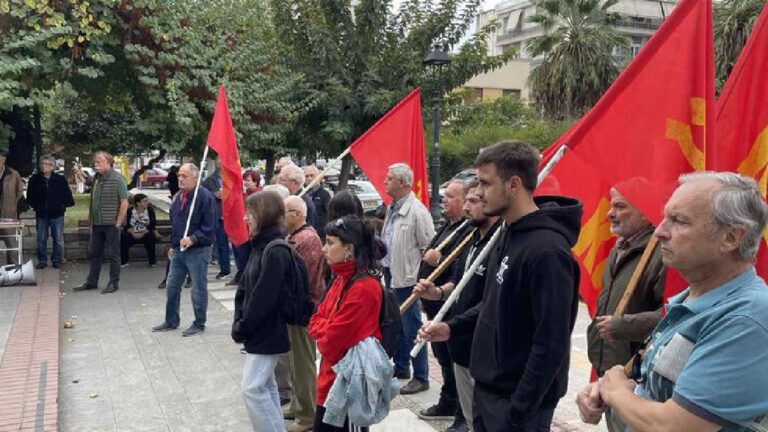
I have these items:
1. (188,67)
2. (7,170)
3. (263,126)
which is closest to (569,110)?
(263,126)

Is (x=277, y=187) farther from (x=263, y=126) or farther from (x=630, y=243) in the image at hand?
(x=263, y=126)

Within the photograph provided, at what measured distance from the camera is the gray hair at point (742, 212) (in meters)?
1.79

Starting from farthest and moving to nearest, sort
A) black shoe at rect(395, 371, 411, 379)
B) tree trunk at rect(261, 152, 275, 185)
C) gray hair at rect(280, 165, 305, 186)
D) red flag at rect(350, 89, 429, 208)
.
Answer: tree trunk at rect(261, 152, 275, 185) < gray hair at rect(280, 165, 305, 186) < red flag at rect(350, 89, 429, 208) < black shoe at rect(395, 371, 411, 379)

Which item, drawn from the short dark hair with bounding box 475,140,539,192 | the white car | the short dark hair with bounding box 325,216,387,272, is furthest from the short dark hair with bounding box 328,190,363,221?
the white car

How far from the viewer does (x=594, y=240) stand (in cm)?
406

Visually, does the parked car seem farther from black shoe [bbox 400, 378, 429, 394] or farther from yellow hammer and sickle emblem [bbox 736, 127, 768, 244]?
yellow hammer and sickle emblem [bbox 736, 127, 768, 244]

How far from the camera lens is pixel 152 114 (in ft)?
36.2

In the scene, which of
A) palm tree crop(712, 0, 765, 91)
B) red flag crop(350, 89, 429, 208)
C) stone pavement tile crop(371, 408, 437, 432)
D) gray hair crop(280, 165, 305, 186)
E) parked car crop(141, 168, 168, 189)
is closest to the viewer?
stone pavement tile crop(371, 408, 437, 432)

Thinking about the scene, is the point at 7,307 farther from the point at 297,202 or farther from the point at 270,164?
the point at 270,164

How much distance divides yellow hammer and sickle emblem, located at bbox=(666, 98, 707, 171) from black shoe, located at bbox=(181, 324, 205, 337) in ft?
19.2

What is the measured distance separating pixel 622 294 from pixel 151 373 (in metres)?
4.61

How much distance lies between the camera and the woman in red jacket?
3684 mm

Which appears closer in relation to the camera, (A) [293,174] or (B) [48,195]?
(A) [293,174]

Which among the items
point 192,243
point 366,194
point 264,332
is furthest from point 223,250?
point 366,194
